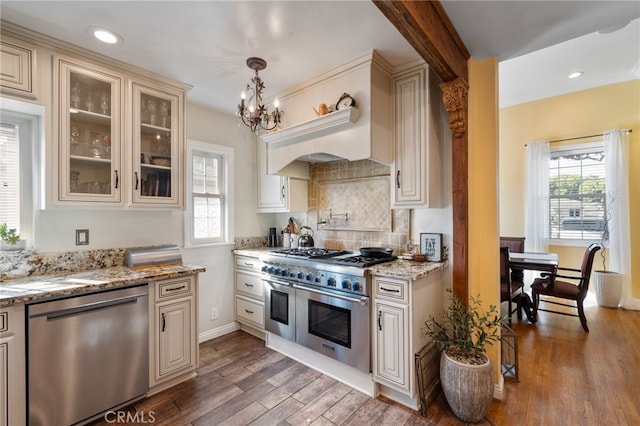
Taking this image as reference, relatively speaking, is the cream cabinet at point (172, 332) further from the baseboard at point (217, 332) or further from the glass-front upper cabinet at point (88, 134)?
the glass-front upper cabinet at point (88, 134)

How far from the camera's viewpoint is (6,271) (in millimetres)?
2047

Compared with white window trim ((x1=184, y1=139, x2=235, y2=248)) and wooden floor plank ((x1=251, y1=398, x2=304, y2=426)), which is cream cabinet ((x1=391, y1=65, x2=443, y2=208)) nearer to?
wooden floor plank ((x1=251, y1=398, x2=304, y2=426))

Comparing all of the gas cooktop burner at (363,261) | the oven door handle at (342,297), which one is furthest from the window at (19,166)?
the gas cooktop burner at (363,261)

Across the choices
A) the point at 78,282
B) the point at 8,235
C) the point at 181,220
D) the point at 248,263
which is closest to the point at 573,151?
the point at 248,263

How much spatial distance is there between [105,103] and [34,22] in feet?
1.91

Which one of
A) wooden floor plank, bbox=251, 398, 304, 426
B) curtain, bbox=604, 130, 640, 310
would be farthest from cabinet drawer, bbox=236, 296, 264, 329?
curtain, bbox=604, 130, 640, 310

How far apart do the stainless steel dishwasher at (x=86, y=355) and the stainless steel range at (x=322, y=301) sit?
3.74ft

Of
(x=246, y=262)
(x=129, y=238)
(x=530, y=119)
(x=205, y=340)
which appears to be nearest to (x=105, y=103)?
(x=129, y=238)

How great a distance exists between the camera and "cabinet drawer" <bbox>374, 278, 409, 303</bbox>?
2018 mm

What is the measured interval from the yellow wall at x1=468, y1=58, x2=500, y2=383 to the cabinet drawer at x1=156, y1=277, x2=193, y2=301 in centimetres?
228

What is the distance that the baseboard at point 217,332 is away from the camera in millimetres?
3158

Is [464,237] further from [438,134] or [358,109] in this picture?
[358,109]

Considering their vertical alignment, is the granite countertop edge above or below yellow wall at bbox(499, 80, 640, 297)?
below

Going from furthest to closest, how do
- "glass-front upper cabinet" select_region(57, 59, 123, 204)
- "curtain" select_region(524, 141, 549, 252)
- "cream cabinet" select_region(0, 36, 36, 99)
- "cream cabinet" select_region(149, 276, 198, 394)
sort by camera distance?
1. "curtain" select_region(524, 141, 549, 252)
2. "cream cabinet" select_region(149, 276, 198, 394)
3. "glass-front upper cabinet" select_region(57, 59, 123, 204)
4. "cream cabinet" select_region(0, 36, 36, 99)
